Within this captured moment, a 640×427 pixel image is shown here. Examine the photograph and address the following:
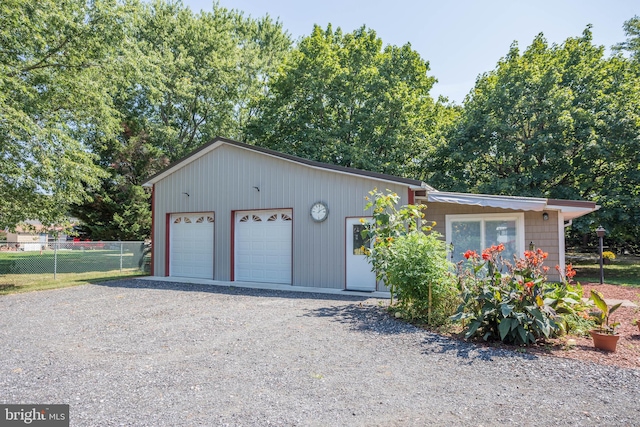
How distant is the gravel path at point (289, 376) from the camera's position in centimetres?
290

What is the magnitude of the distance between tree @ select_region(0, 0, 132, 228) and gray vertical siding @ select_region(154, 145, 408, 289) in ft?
8.96

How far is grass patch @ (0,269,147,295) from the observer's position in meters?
10.7

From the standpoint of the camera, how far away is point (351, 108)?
18.9m

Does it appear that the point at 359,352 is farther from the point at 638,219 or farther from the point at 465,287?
the point at 638,219

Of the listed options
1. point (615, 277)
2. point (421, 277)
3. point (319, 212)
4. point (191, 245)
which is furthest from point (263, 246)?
point (615, 277)

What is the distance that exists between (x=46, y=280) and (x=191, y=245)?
512 centimetres

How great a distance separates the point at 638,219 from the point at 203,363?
1411cm

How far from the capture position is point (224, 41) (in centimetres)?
2347

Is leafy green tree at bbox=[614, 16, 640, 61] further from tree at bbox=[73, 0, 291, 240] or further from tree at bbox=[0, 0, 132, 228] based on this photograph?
tree at bbox=[0, 0, 132, 228]

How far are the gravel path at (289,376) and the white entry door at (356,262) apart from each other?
278cm

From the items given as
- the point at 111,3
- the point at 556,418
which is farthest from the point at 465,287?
the point at 111,3

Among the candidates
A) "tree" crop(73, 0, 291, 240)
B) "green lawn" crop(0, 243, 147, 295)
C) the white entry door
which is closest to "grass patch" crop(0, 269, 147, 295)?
"green lawn" crop(0, 243, 147, 295)

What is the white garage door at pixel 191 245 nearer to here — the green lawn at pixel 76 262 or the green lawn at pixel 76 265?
the green lawn at pixel 76 265

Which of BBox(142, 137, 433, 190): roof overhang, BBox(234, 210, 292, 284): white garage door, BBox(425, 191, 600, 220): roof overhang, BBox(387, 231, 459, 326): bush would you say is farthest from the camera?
BBox(234, 210, 292, 284): white garage door
